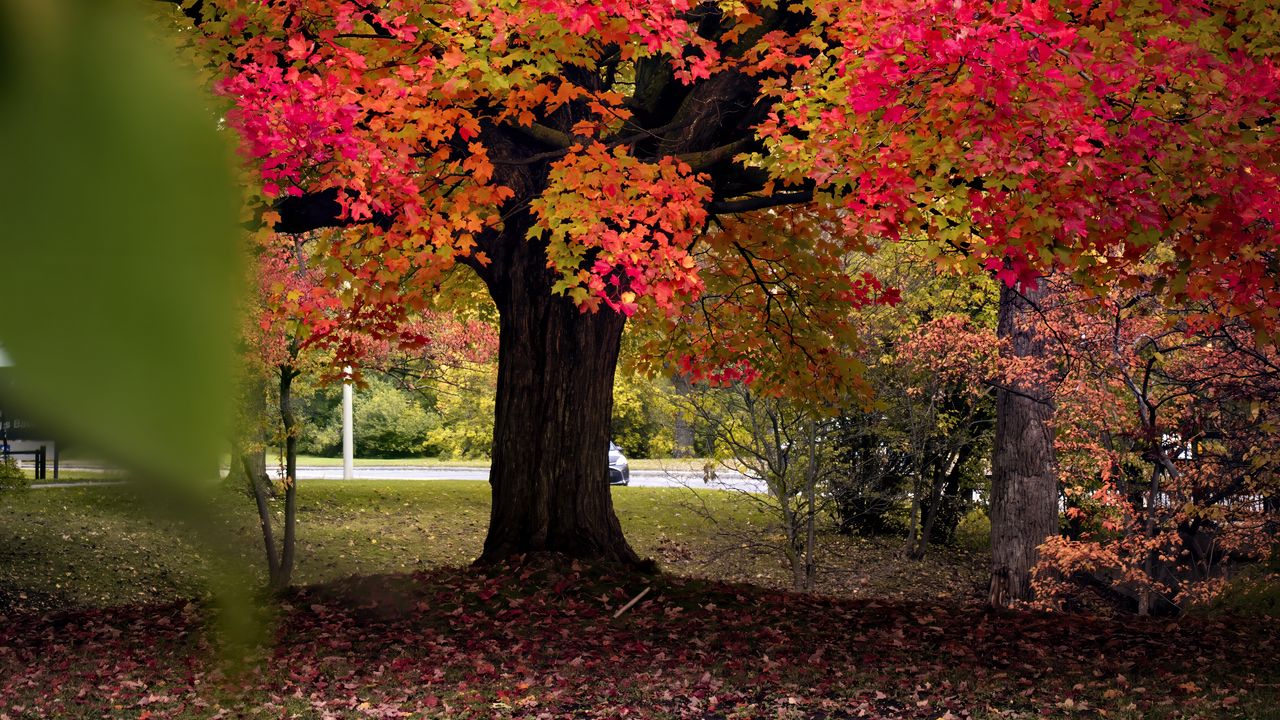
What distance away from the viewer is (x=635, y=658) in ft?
30.6

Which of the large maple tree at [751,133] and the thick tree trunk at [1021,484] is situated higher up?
the large maple tree at [751,133]

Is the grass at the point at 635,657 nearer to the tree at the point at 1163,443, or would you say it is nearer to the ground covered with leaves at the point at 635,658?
the ground covered with leaves at the point at 635,658

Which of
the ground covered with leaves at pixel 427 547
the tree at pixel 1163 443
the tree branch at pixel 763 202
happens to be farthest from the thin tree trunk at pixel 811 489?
the tree branch at pixel 763 202

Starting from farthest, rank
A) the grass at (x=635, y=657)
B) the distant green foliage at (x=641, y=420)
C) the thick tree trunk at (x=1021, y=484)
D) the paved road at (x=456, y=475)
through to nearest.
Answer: the paved road at (x=456, y=475) → the distant green foliage at (x=641, y=420) → the thick tree trunk at (x=1021, y=484) → the grass at (x=635, y=657)

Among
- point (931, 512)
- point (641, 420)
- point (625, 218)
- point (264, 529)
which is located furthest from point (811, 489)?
point (264, 529)

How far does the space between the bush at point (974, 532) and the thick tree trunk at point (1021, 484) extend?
683 centimetres

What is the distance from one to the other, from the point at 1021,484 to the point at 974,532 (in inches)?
341

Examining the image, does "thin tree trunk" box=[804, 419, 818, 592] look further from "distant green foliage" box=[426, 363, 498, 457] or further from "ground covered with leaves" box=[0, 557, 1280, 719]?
"distant green foliage" box=[426, 363, 498, 457]

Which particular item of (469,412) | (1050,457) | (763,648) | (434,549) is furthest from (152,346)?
(469,412)

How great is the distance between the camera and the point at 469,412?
3344 centimetres

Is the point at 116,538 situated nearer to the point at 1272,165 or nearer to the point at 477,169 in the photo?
the point at 477,169

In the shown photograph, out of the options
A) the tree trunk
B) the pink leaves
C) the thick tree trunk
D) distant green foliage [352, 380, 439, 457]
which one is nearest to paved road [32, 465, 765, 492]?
distant green foliage [352, 380, 439, 457]

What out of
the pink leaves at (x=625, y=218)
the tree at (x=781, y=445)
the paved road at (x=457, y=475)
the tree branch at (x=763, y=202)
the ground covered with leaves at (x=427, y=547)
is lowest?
the ground covered with leaves at (x=427, y=547)

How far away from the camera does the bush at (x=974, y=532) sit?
22.6 meters
